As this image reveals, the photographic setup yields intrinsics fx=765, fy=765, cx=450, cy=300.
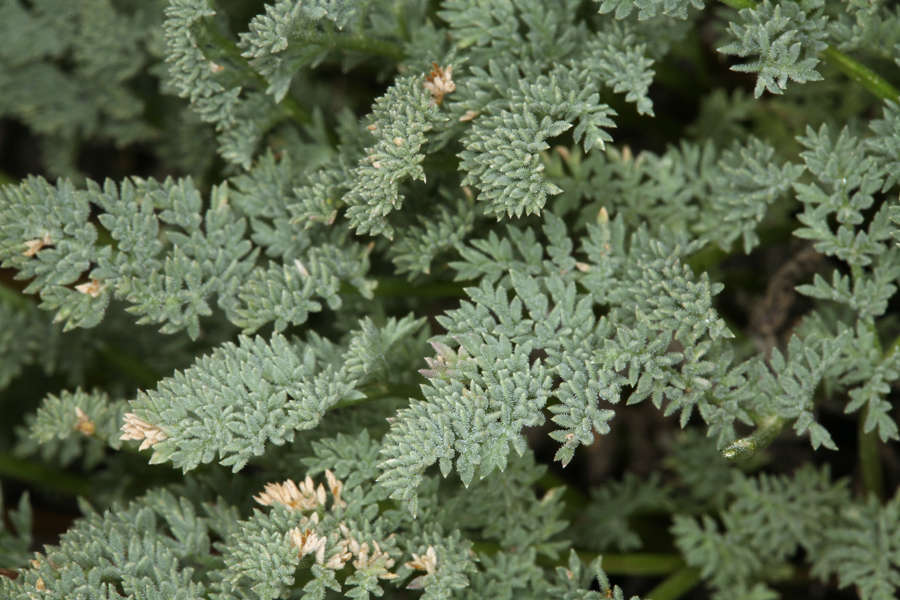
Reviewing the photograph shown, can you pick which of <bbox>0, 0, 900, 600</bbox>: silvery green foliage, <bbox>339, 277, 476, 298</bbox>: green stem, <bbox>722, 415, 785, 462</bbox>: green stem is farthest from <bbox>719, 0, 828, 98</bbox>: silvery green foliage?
<bbox>339, 277, 476, 298</bbox>: green stem

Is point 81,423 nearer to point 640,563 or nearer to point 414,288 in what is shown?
point 414,288

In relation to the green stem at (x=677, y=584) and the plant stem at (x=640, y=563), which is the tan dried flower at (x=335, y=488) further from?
the green stem at (x=677, y=584)

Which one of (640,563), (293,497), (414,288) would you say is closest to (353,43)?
(414,288)

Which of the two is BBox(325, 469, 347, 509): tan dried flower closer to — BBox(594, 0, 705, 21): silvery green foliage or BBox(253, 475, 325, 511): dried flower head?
BBox(253, 475, 325, 511): dried flower head

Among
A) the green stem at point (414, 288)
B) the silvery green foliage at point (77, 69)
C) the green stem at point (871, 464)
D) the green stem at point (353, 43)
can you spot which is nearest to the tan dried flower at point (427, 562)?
the green stem at point (414, 288)

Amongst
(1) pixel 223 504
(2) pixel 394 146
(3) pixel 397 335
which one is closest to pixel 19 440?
(1) pixel 223 504
